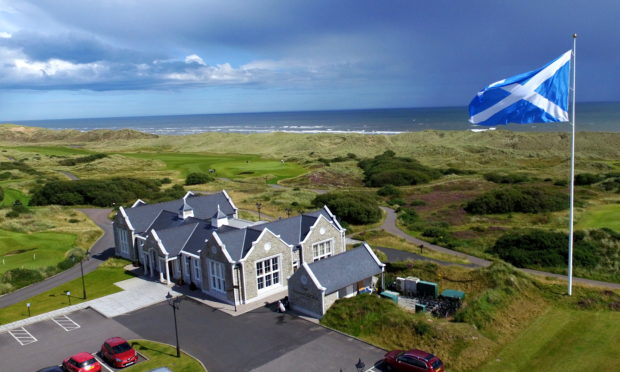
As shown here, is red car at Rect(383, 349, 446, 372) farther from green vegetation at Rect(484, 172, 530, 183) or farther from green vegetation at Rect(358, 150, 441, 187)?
green vegetation at Rect(358, 150, 441, 187)

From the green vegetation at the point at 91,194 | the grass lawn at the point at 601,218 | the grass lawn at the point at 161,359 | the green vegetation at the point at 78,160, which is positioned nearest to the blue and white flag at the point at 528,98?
the grass lawn at the point at 161,359

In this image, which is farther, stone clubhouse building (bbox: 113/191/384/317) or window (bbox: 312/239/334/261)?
window (bbox: 312/239/334/261)

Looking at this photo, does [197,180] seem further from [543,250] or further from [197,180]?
[543,250]

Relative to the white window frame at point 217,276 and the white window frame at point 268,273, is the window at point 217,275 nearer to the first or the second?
the white window frame at point 217,276

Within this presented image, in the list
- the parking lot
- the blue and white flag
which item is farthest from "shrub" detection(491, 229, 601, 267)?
the parking lot

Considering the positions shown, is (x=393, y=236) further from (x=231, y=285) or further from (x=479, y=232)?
(x=231, y=285)

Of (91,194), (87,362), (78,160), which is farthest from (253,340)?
(78,160)

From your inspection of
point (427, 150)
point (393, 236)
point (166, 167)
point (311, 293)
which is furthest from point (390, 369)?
point (427, 150)

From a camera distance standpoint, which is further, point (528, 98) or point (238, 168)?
point (238, 168)
